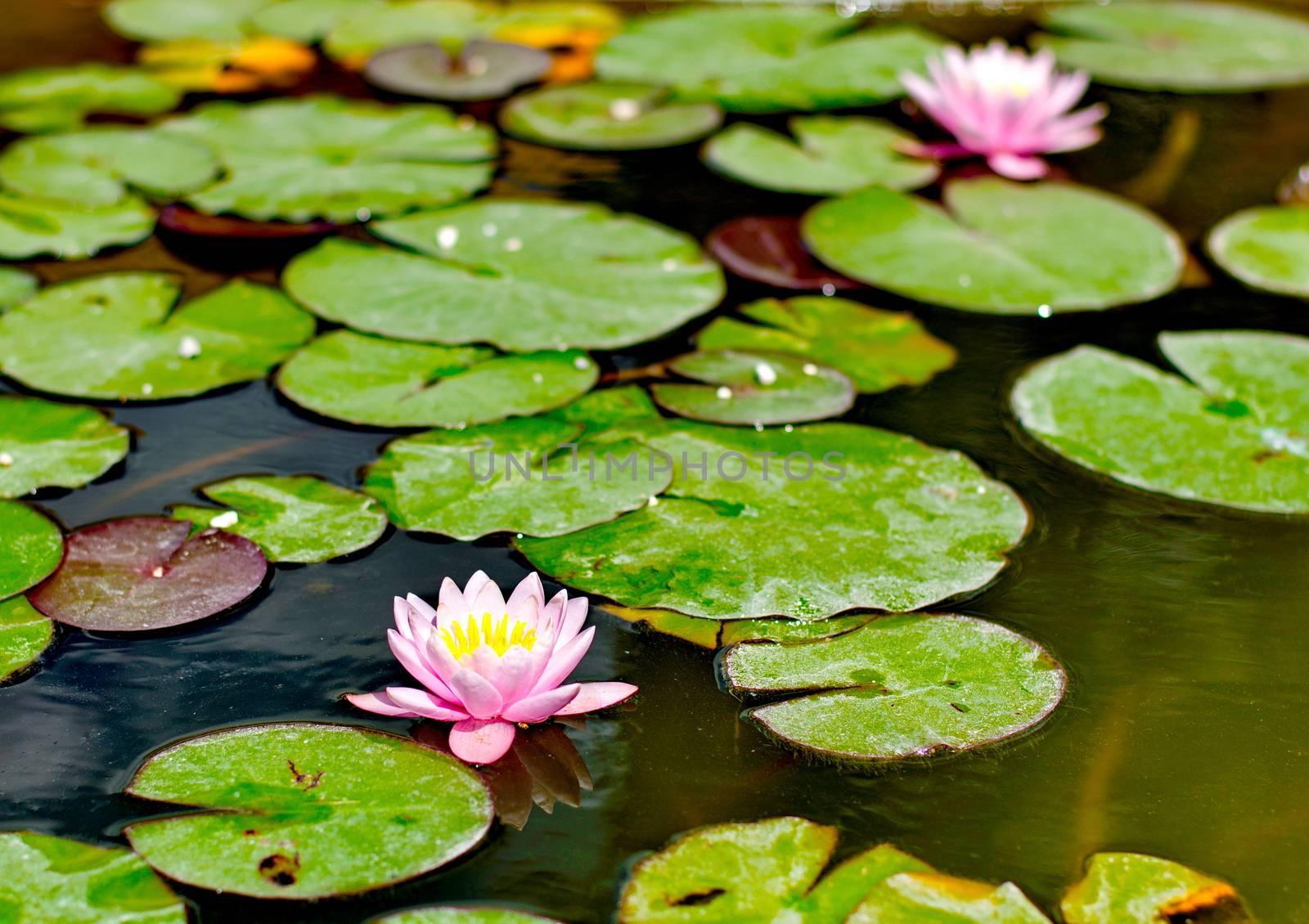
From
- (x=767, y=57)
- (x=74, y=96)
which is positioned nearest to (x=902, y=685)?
(x=767, y=57)

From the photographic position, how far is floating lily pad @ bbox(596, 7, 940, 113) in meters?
3.78

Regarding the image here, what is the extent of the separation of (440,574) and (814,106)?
2.26 metres

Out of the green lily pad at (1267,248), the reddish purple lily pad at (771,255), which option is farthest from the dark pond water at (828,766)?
the green lily pad at (1267,248)

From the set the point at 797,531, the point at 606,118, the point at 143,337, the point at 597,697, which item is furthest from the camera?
the point at 606,118

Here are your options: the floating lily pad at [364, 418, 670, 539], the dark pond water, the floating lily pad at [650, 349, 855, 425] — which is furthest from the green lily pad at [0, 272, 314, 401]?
the floating lily pad at [650, 349, 855, 425]

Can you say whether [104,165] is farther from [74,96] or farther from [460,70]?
[460,70]

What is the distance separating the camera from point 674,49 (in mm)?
4059

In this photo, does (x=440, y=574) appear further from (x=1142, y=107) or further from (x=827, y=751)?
(x=1142, y=107)

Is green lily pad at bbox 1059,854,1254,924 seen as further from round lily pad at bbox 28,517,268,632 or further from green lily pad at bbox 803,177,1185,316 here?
green lily pad at bbox 803,177,1185,316

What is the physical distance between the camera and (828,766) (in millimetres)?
1683

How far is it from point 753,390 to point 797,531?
0.44 metres

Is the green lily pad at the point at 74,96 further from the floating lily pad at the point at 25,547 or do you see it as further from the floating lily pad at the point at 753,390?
the floating lily pad at the point at 753,390

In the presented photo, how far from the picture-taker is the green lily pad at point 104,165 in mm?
3152

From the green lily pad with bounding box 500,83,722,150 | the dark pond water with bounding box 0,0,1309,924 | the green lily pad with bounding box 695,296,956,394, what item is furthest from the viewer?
the green lily pad with bounding box 500,83,722,150
